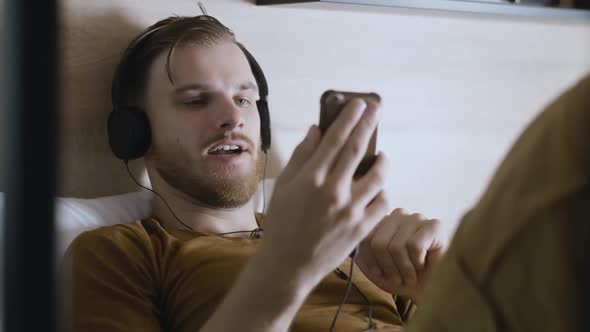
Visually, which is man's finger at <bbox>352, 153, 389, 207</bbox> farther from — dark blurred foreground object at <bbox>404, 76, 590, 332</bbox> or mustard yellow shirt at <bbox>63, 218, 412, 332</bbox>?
mustard yellow shirt at <bbox>63, 218, 412, 332</bbox>

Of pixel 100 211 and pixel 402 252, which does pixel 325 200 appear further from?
pixel 100 211

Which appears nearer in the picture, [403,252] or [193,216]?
[403,252]

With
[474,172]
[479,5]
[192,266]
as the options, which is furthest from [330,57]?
[192,266]

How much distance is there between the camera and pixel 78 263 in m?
1.13

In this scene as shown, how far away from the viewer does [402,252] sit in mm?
1117

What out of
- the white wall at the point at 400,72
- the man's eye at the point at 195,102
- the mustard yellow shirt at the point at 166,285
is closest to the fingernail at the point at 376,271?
the mustard yellow shirt at the point at 166,285

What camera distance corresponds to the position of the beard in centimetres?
135

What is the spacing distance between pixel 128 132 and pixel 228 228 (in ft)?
0.85

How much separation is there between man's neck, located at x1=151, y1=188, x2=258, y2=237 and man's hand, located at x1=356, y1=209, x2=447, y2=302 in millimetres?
323

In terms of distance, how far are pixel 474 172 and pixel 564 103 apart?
1.70m

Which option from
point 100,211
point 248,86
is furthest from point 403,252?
point 100,211

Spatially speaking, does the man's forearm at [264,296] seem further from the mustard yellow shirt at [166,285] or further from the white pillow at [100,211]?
the white pillow at [100,211]

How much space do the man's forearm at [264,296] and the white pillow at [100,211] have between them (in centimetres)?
52

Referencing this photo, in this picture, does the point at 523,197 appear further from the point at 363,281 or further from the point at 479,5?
the point at 479,5
